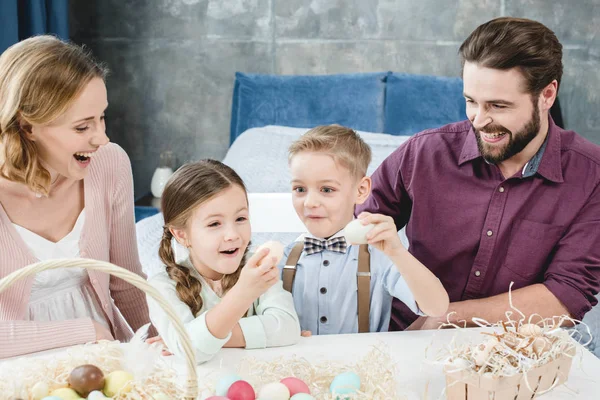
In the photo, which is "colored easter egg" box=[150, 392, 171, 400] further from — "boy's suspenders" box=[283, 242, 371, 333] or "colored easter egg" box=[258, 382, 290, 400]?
"boy's suspenders" box=[283, 242, 371, 333]

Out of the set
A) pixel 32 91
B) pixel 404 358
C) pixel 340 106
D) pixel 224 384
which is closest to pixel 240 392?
pixel 224 384

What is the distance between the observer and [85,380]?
3.46 feet

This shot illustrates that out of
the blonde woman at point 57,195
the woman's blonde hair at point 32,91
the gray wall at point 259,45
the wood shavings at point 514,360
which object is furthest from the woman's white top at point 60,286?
the gray wall at point 259,45

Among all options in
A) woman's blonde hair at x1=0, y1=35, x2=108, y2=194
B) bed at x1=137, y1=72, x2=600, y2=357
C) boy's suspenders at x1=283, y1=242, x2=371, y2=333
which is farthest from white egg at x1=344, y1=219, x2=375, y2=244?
bed at x1=137, y1=72, x2=600, y2=357

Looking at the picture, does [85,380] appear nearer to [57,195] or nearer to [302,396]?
[302,396]

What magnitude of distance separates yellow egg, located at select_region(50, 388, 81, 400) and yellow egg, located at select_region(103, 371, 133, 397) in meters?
0.04

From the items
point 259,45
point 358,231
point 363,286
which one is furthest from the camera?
point 259,45

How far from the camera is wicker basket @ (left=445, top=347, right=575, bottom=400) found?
3.63 ft

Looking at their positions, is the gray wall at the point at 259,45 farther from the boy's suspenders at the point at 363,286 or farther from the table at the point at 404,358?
the table at the point at 404,358

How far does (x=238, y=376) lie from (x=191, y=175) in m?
0.49

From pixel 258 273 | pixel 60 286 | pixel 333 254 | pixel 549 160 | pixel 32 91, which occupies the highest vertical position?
pixel 32 91

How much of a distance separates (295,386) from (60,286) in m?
0.79

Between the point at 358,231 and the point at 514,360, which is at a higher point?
Answer: the point at 358,231

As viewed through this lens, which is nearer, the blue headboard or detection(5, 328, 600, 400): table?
detection(5, 328, 600, 400): table
